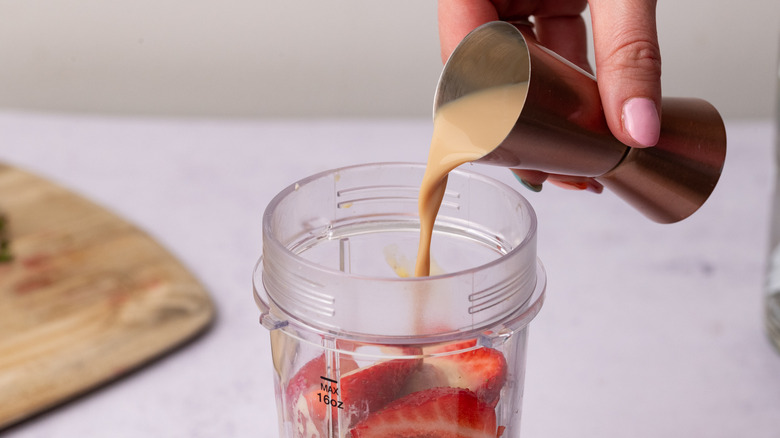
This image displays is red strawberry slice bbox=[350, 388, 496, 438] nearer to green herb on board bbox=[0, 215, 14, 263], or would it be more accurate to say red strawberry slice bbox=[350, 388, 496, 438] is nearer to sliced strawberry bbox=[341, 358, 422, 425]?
sliced strawberry bbox=[341, 358, 422, 425]

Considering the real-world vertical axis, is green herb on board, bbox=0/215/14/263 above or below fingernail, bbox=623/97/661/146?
below

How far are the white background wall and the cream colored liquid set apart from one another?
42.8 inches

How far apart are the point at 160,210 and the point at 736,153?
100 centimetres

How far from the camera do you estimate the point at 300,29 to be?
1.83 meters

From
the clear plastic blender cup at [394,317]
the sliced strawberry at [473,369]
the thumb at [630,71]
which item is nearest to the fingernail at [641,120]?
the thumb at [630,71]

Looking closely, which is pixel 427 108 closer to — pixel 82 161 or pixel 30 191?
pixel 82 161

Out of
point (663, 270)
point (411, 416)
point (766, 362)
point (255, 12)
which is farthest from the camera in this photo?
point (255, 12)

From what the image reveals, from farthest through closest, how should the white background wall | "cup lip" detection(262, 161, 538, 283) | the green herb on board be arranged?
1. the white background wall
2. the green herb on board
3. "cup lip" detection(262, 161, 538, 283)

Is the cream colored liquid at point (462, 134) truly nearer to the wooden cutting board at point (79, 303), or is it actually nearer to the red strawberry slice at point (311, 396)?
the red strawberry slice at point (311, 396)

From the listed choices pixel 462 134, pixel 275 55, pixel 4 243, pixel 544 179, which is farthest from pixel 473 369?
pixel 275 55

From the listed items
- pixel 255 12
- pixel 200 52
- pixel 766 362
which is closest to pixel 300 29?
pixel 255 12

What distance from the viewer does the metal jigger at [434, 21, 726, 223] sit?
2.25 ft

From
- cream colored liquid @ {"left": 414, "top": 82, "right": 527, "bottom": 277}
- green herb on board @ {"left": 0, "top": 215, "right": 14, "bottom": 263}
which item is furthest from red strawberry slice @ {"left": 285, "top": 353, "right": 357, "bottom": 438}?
green herb on board @ {"left": 0, "top": 215, "right": 14, "bottom": 263}

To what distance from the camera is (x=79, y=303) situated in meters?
1.16
